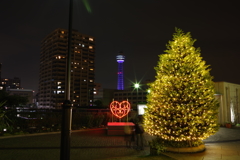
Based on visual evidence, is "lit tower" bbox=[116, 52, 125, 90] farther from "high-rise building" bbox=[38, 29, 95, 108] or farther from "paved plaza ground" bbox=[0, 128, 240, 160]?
"paved plaza ground" bbox=[0, 128, 240, 160]

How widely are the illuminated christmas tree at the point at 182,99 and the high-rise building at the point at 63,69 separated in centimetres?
11427

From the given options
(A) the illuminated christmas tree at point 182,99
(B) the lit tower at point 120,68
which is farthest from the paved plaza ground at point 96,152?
(B) the lit tower at point 120,68

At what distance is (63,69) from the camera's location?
5089 inches

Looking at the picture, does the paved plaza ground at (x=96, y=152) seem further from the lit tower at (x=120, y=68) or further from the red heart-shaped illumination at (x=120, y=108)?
the lit tower at (x=120, y=68)

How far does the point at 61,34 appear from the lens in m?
129

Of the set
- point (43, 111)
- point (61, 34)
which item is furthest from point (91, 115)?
point (61, 34)

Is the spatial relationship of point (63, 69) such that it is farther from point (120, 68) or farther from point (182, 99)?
point (182, 99)

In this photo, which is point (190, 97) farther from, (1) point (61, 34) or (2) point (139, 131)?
(1) point (61, 34)

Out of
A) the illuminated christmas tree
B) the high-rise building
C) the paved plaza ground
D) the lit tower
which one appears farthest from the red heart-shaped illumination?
the lit tower

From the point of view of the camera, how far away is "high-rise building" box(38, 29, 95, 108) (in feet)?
417

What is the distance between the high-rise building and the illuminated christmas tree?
375 ft

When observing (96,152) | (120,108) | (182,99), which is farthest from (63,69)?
(182,99)

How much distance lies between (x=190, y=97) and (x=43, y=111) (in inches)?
498

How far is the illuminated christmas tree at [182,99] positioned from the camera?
31.3 feet
